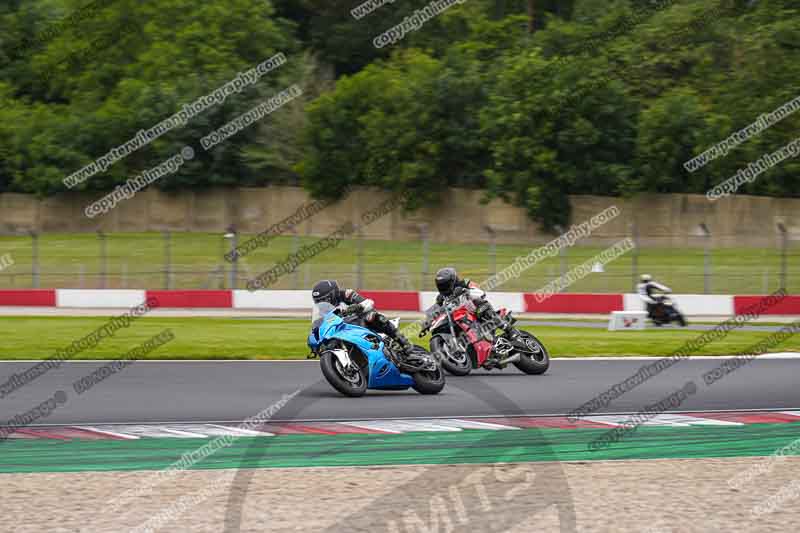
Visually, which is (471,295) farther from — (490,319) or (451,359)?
(451,359)

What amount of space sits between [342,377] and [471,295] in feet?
9.60

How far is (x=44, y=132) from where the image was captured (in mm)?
52562

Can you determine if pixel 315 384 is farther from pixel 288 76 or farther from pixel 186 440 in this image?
pixel 288 76

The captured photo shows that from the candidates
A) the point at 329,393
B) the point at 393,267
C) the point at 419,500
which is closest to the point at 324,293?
the point at 329,393

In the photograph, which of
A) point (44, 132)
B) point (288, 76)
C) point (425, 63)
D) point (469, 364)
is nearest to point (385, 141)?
point (425, 63)

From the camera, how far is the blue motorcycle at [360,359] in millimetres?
13539

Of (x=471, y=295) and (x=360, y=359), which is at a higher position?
(x=471, y=295)

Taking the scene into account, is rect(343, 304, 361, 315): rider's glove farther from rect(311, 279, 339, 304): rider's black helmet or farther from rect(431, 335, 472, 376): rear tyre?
rect(431, 335, 472, 376): rear tyre

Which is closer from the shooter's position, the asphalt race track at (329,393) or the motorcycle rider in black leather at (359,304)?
the asphalt race track at (329,393)

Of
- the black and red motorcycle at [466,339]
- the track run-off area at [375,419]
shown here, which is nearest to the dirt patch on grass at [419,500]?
the track run-off area at [375,419]

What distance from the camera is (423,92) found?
47688 mm

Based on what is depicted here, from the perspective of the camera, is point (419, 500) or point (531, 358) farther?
point (531, 358)

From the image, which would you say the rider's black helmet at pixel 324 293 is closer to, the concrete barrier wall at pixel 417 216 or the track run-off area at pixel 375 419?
the track run-off area at pixel 375 419

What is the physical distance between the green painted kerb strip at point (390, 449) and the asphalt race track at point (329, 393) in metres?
1.34
